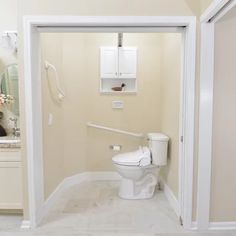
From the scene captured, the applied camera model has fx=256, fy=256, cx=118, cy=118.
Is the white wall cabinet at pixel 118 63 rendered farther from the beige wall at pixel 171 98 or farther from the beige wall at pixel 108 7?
the beige wall at pixel 108 7

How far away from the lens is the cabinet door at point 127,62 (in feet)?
12.2

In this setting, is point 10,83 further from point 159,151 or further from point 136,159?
point 159,151

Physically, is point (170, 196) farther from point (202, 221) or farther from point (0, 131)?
point (0, 131)

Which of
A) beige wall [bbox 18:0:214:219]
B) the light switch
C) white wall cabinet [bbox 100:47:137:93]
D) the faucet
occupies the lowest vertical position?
the faucet

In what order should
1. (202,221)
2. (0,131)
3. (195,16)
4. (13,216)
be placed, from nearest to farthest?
(195,16)
(202,221)
(13,216)
(0,131)

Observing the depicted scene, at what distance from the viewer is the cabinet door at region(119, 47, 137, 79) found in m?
3.72

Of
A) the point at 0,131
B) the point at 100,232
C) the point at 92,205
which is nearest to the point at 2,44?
the point at 0,131

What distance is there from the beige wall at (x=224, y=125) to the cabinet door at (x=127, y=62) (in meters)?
1.66

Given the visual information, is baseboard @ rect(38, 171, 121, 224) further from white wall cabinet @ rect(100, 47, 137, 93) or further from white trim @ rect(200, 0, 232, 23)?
white trim @ rect(200, 0, 232, 23)

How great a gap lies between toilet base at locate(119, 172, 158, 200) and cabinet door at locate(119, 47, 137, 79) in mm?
1468

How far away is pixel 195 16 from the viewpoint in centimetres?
221

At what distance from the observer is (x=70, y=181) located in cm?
363

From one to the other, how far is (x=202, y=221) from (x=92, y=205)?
4.03 feet

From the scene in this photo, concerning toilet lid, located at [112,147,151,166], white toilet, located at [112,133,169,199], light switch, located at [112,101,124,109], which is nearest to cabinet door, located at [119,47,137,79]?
light switch, located at [112,101,124,109]
